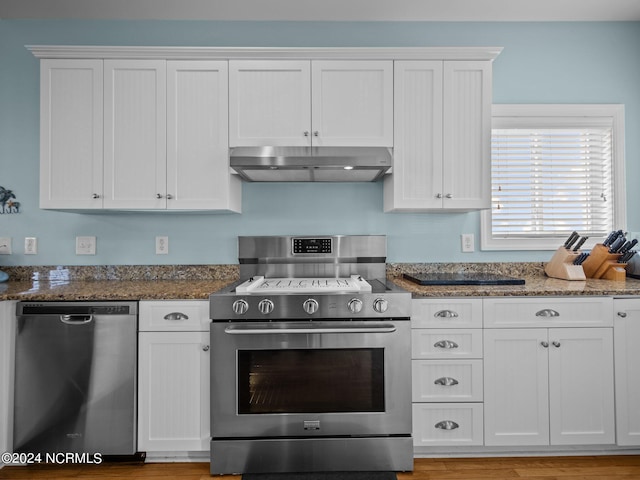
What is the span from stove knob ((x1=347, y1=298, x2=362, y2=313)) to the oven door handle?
8cm

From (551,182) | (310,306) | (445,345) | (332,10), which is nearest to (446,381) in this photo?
(445,345)

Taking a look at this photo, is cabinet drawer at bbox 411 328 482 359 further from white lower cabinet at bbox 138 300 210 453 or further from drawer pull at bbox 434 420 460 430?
white lower cabinet at bbox 138 300 210 453

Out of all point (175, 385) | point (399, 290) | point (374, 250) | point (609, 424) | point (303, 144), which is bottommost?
point (609, 424)

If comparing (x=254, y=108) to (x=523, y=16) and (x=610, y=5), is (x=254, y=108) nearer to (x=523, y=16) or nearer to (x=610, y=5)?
(x=523, y=16)

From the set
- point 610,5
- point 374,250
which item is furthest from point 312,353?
point 610,5

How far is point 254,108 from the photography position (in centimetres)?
224

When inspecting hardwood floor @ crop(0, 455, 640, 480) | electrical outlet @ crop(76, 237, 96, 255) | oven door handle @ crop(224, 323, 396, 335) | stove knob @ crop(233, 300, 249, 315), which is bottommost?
hardwood floor @ crop(0, 455, 640, 480)

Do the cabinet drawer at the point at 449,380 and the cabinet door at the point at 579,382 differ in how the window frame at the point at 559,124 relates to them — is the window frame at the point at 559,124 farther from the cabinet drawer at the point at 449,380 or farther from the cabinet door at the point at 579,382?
the cabinet drawer at the point at 449,380

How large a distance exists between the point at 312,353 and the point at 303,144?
3.85 ft

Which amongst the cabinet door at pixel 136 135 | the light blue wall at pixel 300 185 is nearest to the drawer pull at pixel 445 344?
the light blue wall at pixel 300 185

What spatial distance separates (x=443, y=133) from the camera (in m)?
2.27

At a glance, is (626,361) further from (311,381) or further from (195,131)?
(195,131)

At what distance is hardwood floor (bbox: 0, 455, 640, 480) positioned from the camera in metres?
1.92

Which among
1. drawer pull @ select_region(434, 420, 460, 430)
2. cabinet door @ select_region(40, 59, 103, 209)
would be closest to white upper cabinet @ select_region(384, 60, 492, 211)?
drawer pull @ select_region(434, 420, 460, 430)
